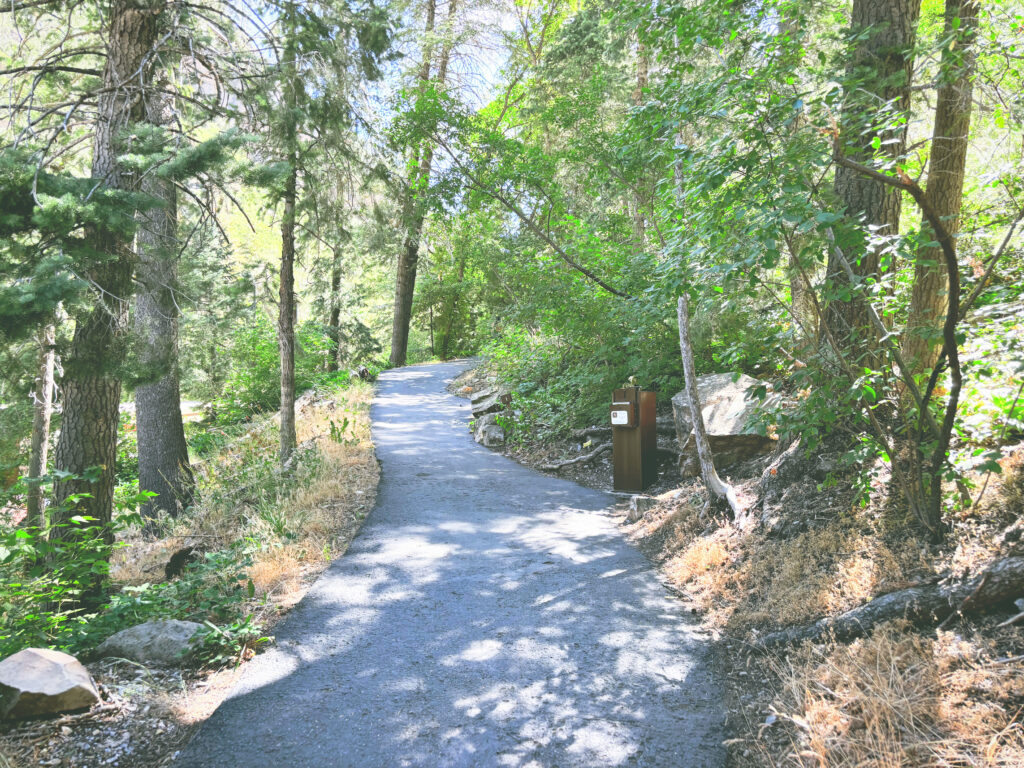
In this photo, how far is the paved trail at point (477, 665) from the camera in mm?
3100

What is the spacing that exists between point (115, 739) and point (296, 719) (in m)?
0.94

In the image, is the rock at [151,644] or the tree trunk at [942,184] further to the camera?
the tree trunk at [942,184]

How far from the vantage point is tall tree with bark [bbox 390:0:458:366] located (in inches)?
349

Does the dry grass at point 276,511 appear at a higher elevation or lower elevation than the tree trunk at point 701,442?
lower

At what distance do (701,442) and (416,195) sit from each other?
5.64 m

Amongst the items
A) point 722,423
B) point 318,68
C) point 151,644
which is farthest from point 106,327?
point 722,423

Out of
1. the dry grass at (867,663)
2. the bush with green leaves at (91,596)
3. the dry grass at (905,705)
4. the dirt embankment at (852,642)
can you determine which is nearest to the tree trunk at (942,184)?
the dirt embankment at (852,642)

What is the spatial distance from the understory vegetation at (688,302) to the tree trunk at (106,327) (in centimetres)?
3

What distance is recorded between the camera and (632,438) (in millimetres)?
8508

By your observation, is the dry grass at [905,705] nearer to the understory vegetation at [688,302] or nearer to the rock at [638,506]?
the understory vegetation at [688,302]

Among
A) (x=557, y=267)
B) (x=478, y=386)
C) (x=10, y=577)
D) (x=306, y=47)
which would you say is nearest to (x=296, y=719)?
(x=10, y=577)

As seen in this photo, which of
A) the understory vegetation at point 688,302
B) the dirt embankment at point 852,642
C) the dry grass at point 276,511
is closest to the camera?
the dirt embankment at point 852,642

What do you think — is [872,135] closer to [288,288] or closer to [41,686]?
[41,686]

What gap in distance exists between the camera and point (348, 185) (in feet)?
25.3
